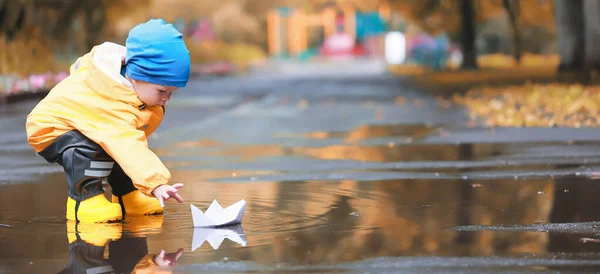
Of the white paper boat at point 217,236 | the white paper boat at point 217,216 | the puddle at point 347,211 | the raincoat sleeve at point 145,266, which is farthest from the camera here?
the white paper boat at point 217,216

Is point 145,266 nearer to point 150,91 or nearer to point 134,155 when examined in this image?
point 134,155

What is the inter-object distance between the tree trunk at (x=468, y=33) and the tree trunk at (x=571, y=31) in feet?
46.5

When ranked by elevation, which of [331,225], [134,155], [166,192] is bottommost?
[331,225]

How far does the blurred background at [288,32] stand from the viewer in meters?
30.1

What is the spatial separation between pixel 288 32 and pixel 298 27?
89 cm

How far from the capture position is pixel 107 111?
6.73 m

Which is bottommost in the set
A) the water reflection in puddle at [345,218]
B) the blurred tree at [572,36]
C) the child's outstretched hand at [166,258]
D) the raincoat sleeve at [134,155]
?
the blurred tree at [572,36]

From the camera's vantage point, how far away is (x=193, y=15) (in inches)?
2697

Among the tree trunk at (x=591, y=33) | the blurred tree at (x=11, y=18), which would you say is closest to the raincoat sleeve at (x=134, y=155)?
the tree trunk at (x=591, y=33)

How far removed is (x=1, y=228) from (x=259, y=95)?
2198cm

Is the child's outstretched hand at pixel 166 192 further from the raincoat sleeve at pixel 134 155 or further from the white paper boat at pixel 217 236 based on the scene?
the white paper boat at pixel 217 236

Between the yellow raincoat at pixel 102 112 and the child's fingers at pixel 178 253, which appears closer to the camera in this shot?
the child's fingers at pixel 178 253

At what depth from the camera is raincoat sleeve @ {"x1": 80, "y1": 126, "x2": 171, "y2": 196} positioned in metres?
6.44

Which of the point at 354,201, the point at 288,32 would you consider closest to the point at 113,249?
the point at 354,201
